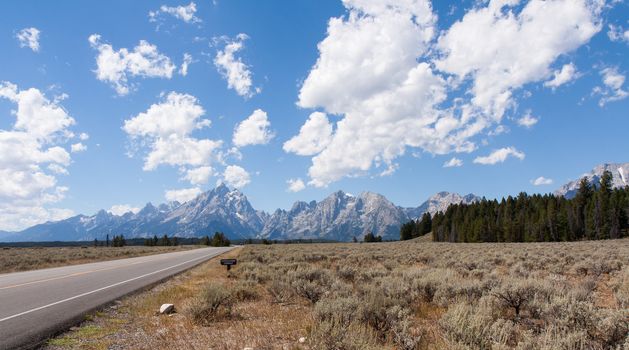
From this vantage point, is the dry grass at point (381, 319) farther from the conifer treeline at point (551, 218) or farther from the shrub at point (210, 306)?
the conifer treeline at point (551, 218)

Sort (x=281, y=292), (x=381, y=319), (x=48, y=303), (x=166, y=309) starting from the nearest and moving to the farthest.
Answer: (x=381, y=319)
(x=166, y=309)
(x=48, y=303)
(x=281, y=292)

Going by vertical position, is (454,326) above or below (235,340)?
above

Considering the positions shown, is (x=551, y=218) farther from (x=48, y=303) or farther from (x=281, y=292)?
(x=48, y=303)

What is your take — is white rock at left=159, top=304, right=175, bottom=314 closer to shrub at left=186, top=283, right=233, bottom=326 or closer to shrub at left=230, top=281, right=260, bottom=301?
shrub at left=186, top=283, right=233, bottom=326

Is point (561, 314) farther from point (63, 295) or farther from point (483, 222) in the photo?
point (483, 222)

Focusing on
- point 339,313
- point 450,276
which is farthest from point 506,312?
point 339,313

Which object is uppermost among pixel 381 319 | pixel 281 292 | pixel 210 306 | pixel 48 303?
pixel 381 319

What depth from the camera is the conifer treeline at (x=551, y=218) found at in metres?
78.6

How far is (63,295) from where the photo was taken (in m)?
12.8

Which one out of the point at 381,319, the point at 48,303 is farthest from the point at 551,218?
the point at 48,303

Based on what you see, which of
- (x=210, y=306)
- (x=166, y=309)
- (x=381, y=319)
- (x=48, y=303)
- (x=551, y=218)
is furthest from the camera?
(x=551, y=218)

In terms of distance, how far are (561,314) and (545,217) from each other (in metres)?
93.8

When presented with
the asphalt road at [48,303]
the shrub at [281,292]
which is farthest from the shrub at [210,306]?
the asphalt road at [48,303]

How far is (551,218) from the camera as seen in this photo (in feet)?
274
